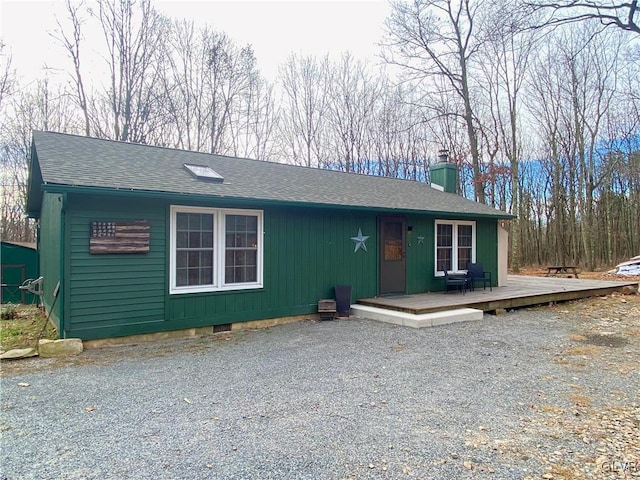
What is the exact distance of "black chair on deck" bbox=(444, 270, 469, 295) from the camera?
9.13 meters

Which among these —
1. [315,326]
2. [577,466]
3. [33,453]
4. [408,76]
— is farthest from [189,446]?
[408,76]

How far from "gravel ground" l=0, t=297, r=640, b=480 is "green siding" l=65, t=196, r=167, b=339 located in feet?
1.30

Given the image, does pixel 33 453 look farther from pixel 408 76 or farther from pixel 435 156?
pixel 435 156

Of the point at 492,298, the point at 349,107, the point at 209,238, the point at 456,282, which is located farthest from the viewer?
the point at 349,107

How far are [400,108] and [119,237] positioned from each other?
1769cm

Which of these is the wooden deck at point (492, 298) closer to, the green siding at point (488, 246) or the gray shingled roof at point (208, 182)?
the green siding at point (488, 246)

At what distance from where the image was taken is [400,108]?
20391 millimetres

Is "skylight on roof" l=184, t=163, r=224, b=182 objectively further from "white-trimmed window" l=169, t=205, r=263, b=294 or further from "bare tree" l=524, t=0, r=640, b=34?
"bare tree" l=524, t=0, r=640, b=34

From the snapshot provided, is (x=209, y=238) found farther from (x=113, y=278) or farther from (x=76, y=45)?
(x=76, y=45)

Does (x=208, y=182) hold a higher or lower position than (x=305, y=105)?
lower


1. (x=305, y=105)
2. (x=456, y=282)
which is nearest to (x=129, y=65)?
(x=305, y=105)

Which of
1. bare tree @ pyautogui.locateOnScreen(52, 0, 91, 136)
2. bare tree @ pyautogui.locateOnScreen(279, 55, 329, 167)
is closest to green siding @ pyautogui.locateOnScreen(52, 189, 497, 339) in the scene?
bare tree @ pyautogui.locateOnScreen(52, 0, 91, 136)

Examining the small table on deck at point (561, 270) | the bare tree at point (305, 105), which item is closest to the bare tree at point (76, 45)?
the bare tree at point (305, 105)

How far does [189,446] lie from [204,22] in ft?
62.5
